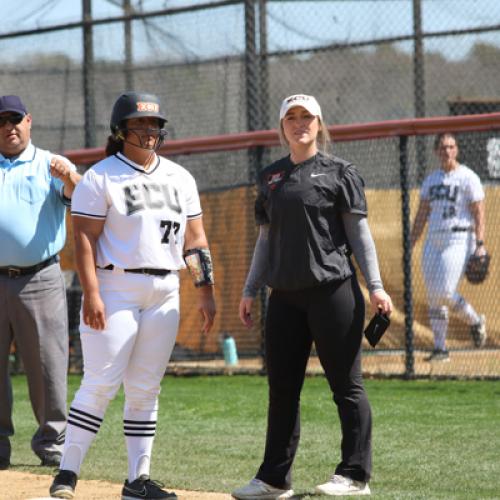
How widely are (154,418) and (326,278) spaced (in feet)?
3.46

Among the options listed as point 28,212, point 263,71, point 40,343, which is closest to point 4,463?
point 40,343

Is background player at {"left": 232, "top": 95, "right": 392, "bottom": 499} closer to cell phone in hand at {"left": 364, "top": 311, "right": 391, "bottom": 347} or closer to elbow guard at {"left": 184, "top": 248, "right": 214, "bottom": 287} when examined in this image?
cell phone in hand at {"left": 364, "top": 311, "right": 391, "bottom": 347}

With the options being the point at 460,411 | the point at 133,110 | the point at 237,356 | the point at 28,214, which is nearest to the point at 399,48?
the point at 237,356

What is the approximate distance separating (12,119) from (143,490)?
8.31 ft

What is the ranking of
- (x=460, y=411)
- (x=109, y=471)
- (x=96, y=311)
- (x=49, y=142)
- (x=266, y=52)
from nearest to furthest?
(x=96, y=311) → (x=109, y=471) → (x=460, y=411) → (x=266, y=52) → (x=49, y=142)

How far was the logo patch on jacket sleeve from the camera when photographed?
5805 millimetres

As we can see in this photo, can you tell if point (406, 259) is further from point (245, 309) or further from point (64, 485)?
point (64, 485)

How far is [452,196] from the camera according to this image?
10.4 m

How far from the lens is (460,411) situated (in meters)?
8.52

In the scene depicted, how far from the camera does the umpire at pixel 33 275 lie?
7105 mm

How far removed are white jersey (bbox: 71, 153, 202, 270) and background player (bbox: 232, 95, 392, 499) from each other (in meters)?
0.49

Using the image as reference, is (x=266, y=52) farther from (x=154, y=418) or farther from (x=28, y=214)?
(x=154, y=418)

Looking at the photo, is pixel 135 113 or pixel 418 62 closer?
pixel 135 113

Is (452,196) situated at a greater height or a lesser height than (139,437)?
greater
